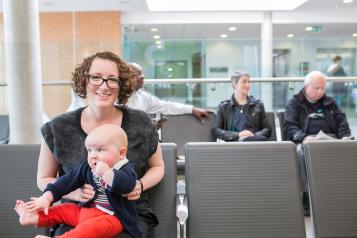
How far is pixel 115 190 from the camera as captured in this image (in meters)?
1.49

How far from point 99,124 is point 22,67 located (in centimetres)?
162

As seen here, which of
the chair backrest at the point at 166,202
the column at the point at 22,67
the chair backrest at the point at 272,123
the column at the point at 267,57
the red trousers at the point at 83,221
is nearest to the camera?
the red trousers at the point at 83,221

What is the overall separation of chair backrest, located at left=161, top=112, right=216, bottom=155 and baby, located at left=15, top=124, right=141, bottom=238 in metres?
1.91

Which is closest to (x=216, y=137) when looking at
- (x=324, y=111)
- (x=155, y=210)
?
(x=324, y=111)

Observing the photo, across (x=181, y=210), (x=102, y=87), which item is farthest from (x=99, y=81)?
(x=181, y=210)

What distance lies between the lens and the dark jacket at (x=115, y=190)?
152 centimetres

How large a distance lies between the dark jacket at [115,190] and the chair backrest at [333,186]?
36.2 inches

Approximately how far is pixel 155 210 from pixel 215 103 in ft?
10.2

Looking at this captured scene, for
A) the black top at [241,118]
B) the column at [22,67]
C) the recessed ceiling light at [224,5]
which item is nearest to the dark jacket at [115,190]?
the column at [22,67]

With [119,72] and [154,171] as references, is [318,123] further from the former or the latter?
[119,72]

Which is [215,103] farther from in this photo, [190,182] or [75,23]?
[75,23]

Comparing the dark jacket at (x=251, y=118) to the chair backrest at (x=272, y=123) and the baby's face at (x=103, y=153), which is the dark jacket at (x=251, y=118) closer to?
the chair backrest at (x=272, y=123)

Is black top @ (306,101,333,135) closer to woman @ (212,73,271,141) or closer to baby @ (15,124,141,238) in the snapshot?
woman @ (212,73,271,141)

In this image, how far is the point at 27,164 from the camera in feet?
6.37
